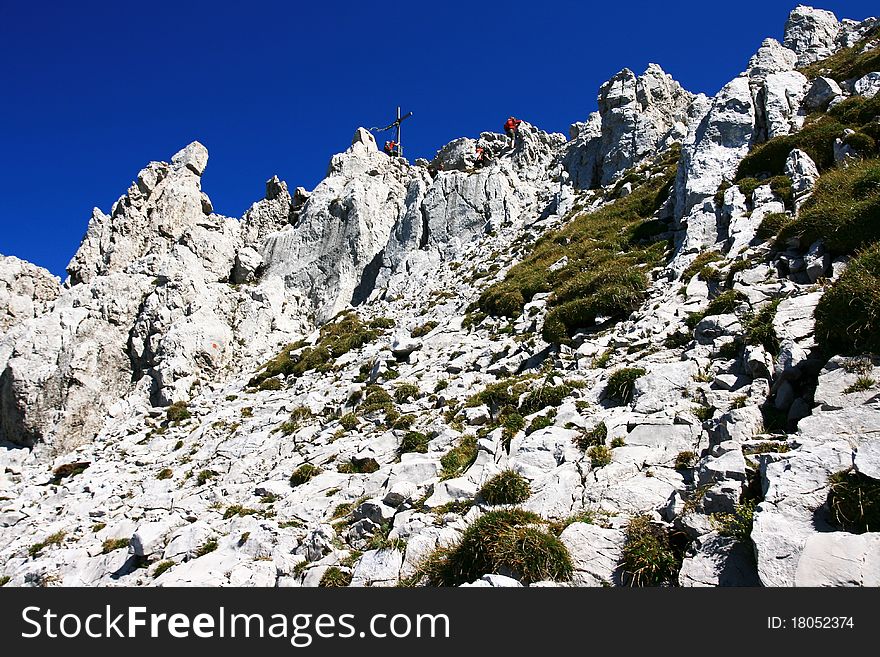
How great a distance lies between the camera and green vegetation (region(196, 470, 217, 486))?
65.2 feet

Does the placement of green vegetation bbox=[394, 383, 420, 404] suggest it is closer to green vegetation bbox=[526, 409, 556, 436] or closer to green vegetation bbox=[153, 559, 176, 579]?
green vegetation bbox=[526, 409, 556, 436]

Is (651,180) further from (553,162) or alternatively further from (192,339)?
(192,339)

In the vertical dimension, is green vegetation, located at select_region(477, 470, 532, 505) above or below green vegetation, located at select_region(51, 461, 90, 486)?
below

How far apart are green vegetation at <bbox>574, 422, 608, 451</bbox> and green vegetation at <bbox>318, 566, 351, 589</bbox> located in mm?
6539

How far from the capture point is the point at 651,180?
38.8 m

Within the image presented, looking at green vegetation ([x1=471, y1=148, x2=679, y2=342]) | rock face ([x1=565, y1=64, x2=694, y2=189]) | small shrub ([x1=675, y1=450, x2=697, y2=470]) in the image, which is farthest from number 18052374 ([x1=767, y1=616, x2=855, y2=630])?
rock face ([x1=565, y1=64, x2=694, y2=189])

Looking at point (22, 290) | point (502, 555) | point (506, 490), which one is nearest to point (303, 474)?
→ point (506, 490)

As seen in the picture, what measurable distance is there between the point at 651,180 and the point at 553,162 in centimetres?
2378

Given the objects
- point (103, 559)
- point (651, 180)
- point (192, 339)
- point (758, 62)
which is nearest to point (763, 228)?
point (651, 180)

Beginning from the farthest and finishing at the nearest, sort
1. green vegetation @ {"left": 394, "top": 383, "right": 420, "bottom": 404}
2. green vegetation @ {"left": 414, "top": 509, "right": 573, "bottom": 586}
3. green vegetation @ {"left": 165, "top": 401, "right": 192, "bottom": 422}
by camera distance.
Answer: green vegetation @ {"left": 165, "top": 401, "right": 192, "bottom": 422} → green vegetation @ {"left": 394, "top": 383, "right": 420, "bottom": 404} → green vegetation @ {"left": 414, "top": 509, "right": 573, "bottom": 586}

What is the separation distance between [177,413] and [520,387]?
2499 centimetres

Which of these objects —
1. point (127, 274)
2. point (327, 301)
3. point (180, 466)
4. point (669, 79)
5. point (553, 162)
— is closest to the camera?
point (180, 466)

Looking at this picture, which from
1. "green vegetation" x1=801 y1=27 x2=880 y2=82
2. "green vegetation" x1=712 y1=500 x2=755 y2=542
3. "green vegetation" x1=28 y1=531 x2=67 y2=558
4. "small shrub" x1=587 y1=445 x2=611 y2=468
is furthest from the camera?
"green vegetation" x1=801 y1=27 x2=880 y2=82

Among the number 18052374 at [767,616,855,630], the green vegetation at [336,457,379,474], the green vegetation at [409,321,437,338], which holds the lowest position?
the number 18052374 at [767,616,855,630]
